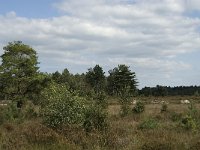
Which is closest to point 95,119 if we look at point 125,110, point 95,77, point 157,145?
point 157,145

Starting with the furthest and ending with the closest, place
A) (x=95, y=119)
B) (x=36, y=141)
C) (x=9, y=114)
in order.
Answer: (x=9, y=114)
(x=95, y=119)
(x=36, y=141)

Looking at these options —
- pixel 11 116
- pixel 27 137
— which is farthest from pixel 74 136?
pixel 11 116

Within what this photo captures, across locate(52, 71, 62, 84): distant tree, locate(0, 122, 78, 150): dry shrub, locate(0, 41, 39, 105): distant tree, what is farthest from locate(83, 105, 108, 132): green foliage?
locate(52, 71, 62, 84): distant tree

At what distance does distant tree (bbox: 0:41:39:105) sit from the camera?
186 ft

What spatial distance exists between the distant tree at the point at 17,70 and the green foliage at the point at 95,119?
134ft

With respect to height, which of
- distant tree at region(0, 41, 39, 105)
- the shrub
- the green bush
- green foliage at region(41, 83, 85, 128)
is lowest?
the shrub

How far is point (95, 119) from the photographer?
16.0 m

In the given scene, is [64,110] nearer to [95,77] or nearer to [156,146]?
[156,146]

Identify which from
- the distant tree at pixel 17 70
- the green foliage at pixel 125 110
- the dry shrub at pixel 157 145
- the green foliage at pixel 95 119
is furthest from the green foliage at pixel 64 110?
the distant tree at pixel 17 70

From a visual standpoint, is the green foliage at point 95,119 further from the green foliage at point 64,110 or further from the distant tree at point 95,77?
the distant tree at point 95,77

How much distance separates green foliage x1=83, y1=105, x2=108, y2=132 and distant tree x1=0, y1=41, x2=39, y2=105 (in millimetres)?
40947

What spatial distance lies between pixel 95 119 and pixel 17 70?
42.3m

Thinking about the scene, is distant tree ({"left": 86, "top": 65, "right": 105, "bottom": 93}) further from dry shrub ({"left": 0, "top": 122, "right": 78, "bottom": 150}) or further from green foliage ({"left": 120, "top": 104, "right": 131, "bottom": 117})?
dry shrub ({"left": 0, "top": 122, "right": 78, "bottom": 150})

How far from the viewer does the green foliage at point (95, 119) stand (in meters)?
15.6
